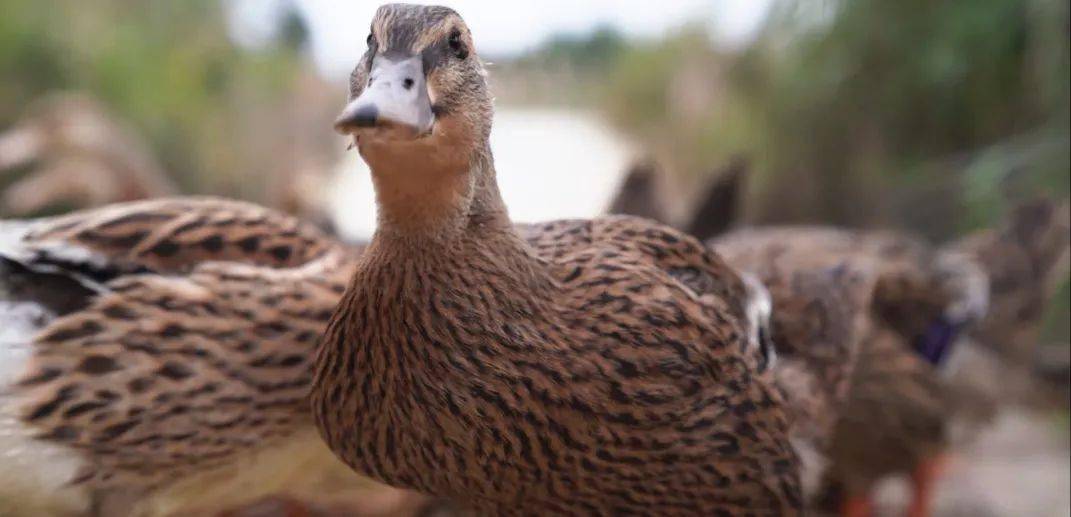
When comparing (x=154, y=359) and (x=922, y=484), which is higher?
(x=154, y=359)

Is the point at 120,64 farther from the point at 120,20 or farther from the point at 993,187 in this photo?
the point at 993,187

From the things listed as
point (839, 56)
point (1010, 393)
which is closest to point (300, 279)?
point (1010, 393)

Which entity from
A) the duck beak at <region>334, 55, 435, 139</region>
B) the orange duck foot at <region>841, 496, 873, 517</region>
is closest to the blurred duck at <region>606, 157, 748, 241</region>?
the orange duck foot at <region>841, 496, 873, 517</region>

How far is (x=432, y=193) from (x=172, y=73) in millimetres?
2994

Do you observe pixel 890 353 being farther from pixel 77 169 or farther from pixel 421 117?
pixel 77 169

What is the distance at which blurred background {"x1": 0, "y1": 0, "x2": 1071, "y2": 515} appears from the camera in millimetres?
2836

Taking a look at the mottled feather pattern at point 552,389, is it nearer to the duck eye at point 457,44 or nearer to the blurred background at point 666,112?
the duck eye at point 457,44

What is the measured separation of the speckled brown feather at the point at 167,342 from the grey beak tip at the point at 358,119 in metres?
0.87

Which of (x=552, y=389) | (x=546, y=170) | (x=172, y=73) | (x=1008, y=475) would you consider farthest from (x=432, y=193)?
(x=172, y=73)

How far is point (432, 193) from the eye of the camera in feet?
3.77

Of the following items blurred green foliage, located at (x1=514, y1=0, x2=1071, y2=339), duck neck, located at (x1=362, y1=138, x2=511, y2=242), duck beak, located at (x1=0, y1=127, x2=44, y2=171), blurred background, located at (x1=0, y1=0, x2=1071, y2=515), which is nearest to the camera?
duck neck, located at (x1=362, y1=138, x2=511, y2=242)

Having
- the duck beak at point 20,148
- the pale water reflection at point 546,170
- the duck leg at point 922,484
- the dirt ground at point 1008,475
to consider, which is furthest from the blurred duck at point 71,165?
the dirt ground at point 1008,475

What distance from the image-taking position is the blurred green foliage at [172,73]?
140 inches

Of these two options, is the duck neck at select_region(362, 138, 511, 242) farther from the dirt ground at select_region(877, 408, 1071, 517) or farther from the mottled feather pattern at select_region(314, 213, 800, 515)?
the dirt ground at select_region(877, 408, 1071, 517)
